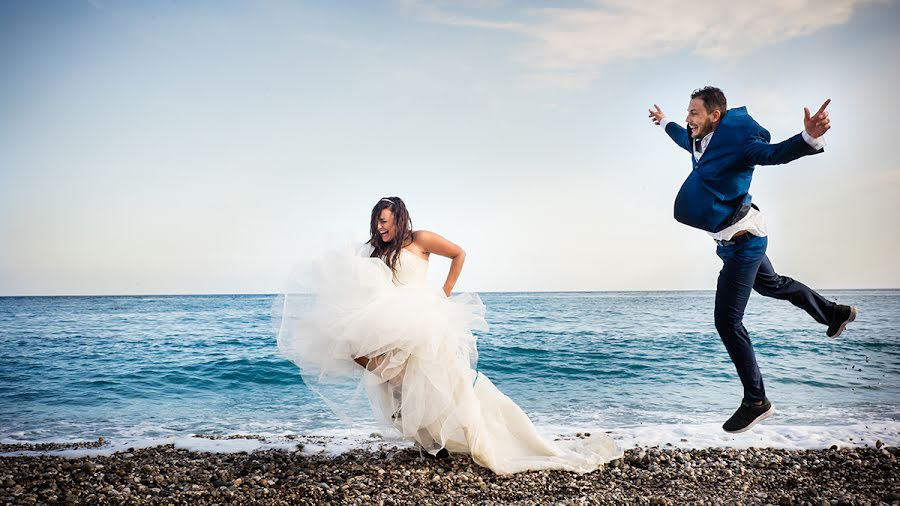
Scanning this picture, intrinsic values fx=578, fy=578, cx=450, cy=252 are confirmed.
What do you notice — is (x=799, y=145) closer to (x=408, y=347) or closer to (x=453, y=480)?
(x=408, y=347)

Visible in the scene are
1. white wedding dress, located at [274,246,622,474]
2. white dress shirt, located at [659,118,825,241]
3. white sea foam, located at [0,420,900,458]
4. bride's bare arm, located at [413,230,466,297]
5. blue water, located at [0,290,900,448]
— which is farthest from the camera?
blue water, located at [0,290,900,448]

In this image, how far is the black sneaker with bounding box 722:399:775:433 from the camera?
4758mm

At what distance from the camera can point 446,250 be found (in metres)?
5.44

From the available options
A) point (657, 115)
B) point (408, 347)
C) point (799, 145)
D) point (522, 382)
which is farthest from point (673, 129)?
point (522, 382)

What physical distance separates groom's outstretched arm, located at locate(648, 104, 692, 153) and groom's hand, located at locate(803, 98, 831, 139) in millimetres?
1202

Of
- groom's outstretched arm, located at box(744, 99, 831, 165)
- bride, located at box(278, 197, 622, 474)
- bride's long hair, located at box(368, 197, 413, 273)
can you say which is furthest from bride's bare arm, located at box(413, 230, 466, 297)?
groom's outstretched arm, located at box(744, 99, 831, 165)

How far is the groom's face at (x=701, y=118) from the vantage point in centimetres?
461

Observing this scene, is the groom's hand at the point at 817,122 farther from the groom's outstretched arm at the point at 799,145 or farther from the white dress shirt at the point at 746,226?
the white dress shirt at the point at 746,226

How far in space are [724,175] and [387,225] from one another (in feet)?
9.29

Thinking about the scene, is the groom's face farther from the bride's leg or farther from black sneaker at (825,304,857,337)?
the bride's leg

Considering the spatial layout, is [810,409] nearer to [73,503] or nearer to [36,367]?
[73,503]

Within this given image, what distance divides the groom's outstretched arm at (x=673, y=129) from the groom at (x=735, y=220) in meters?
0.14

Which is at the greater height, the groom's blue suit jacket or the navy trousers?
the groom's blue suit jacket

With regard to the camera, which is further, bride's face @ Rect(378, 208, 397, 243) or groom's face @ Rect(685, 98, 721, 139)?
bride's face @ Rect(378, 208, 397, 243)
